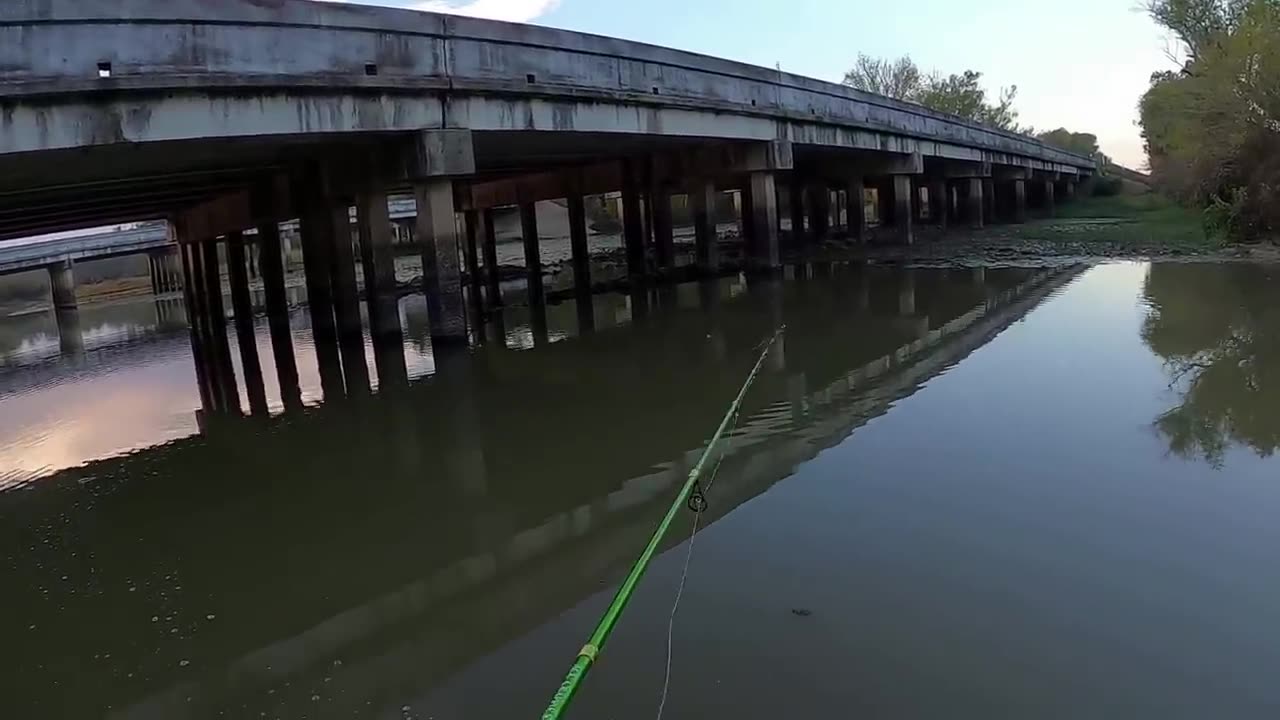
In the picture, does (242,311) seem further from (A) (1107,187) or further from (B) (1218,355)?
(A) (1107,187)

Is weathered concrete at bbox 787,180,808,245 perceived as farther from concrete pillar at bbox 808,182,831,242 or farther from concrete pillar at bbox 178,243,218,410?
concrete pillar at bbox 178,243,218,410

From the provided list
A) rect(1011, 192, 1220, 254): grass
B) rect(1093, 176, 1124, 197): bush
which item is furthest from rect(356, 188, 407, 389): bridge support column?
rect(1093, 176, 1124, 197): bush

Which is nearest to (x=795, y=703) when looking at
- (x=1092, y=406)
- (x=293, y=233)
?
(x=1092, y=406)

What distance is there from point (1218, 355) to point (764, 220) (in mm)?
14721

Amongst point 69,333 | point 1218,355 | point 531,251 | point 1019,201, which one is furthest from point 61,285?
point 1218,355

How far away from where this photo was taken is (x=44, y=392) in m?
16.4

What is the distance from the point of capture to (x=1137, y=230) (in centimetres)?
3250

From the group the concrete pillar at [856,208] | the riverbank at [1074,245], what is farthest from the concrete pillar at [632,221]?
the concrete pillar at [856,208]

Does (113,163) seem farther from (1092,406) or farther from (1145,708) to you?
(1145,708)

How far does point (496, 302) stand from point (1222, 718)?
22356 mm

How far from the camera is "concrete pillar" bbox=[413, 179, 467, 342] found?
13.8 m

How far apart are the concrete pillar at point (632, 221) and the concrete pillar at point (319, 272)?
935cm

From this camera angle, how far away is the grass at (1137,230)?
25781 mm

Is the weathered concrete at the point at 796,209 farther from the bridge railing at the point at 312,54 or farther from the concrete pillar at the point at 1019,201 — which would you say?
the bridge railing at the point at 312,54
